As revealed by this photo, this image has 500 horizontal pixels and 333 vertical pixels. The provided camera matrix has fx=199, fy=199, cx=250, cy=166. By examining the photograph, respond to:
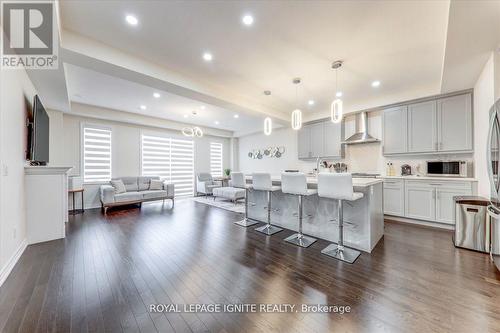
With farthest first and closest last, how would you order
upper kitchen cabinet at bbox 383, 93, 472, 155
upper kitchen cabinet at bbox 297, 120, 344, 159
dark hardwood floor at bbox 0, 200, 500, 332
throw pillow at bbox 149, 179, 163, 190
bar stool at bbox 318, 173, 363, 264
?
throw pillow at bbox 149, 179, 163, 190 < upper kitchen cabinet at bbox 297, 120, 344, 159 < upper kitchen cabinet at bbox 383, 93, 472, 155 < bar stool at bbox 318, 173, 363, 264 < dark hardwood floor at bbox 0, 200, 500, 332

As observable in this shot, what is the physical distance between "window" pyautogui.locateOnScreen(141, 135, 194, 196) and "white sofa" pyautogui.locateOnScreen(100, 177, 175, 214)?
2.41 ft

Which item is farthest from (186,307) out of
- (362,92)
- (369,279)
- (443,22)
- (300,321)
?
(362,92)

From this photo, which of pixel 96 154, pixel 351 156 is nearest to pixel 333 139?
pixel 351 156

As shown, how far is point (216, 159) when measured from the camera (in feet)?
32.0

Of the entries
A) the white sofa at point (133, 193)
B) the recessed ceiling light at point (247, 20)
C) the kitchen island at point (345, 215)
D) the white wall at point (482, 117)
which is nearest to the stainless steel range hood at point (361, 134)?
the white wall at point (482, 117)

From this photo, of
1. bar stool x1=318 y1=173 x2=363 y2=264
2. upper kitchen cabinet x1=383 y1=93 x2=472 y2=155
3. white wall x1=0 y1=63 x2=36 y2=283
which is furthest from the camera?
upper kitchen cabinet x1=383 y1=93 x2=472 y2=155

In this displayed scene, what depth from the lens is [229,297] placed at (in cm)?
193

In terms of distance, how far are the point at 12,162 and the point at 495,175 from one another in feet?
19.6

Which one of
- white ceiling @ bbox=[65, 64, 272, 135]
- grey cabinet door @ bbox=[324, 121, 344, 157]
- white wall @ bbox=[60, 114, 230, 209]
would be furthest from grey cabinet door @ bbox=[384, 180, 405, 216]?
white wall @ bbox=[60, 114, 230, 209]

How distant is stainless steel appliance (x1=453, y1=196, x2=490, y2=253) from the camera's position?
286cm

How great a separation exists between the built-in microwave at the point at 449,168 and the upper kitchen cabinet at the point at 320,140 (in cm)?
204

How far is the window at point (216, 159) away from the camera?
9.55 metres

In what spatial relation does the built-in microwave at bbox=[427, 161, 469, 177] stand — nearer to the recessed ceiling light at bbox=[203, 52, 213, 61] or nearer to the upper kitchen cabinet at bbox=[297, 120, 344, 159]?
the upper kitchen cabinet at bbox=[297, 120, 344, 159]

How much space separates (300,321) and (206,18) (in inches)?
127
